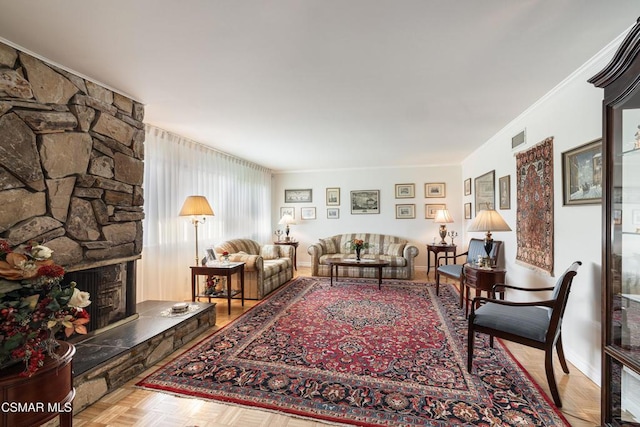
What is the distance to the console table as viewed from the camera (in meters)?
1.20

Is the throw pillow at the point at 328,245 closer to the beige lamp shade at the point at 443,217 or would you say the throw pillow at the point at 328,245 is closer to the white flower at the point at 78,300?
the beige lamp shade at the point at 443,217

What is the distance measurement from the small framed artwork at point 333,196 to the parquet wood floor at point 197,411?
530cm

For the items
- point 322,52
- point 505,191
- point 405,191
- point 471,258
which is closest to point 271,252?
point 405,191

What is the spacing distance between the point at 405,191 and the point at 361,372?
5.06m

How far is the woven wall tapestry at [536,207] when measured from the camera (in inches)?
110

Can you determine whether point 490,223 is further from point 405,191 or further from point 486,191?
point 405,191

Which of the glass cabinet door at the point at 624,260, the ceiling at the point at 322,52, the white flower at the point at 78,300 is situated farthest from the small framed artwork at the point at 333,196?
the white flower at the point at 78,300

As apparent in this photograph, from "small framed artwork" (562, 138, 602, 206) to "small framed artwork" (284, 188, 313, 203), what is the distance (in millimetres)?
5331

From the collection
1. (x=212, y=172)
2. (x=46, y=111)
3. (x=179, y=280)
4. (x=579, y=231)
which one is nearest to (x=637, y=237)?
(x=579, y=231)

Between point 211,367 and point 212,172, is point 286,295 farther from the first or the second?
point 212,172

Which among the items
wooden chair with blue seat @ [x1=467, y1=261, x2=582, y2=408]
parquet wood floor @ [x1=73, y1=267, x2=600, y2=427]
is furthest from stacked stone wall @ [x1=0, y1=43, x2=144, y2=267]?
wooden chair with blue seat @ [x1=467, y1=261, x2=582, y2=408]

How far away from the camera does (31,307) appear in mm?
1297

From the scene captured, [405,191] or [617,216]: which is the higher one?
[405,191]

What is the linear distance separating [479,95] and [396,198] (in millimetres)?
4050
